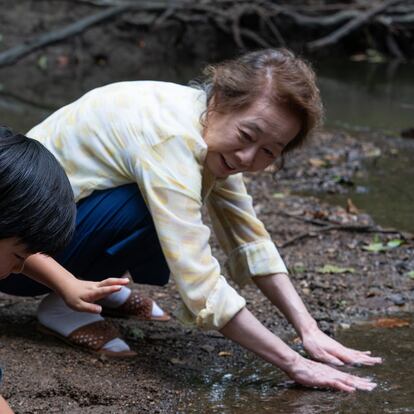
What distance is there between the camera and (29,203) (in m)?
1.67

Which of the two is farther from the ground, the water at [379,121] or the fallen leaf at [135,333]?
the fallen leaf at [135,333]

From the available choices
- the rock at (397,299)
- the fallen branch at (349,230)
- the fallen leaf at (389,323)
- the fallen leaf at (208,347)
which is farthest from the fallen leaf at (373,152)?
the fallen leaf at (208,347)

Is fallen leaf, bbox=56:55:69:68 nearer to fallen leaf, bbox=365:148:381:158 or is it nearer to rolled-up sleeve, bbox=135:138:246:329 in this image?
fallen leaf, bbox=365:148:381:158

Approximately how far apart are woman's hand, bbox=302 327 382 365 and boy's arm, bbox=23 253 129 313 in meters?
0.71

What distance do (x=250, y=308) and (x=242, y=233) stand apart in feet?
1.43

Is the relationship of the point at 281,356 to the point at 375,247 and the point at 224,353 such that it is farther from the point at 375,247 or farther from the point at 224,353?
the point at 375,247

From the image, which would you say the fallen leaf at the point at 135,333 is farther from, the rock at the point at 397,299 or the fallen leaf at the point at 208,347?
the rock at the point at 397,299

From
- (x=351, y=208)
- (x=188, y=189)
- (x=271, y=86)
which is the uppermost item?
(x=271, y=86)

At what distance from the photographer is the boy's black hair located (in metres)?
1.65

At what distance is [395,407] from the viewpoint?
2301 mm

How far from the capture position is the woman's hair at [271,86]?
2453 millimetres

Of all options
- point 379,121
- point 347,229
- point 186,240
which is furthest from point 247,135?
point 379,121

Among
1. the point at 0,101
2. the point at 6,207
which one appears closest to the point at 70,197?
the point at 6,207

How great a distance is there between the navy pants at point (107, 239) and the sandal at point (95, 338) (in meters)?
0.15
